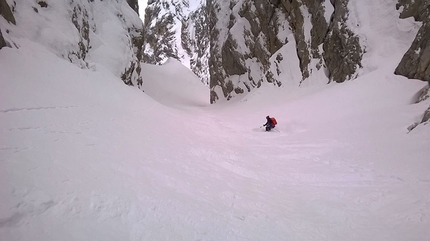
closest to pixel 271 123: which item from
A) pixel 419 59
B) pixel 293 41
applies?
pixel 419 59

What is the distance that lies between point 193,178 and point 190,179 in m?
0.08

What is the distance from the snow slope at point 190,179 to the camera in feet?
7.26

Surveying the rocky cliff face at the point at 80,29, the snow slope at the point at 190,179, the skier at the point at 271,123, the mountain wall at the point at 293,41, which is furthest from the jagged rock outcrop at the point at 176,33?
the snow slope at the point at 190,179

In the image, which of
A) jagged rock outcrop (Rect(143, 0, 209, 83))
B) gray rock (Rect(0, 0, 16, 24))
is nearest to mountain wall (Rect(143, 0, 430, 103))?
gray rock (Rect(0, 0, 16, 24))

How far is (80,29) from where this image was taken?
1432 centimetres

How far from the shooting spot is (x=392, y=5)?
12656 millimetres

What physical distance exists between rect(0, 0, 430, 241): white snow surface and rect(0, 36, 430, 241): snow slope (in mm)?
16

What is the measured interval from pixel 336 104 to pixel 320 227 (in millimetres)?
8823

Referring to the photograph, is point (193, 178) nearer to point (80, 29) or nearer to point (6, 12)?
point (6, 12)

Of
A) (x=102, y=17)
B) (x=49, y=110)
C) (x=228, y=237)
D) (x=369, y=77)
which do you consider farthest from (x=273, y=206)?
(x=102, y=17)

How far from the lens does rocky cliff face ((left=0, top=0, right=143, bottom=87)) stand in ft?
32.7

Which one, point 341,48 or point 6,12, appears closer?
point 6,12

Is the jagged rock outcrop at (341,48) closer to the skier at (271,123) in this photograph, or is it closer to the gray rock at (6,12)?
the skier at (271,123)

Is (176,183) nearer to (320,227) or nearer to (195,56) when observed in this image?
(320,227)
